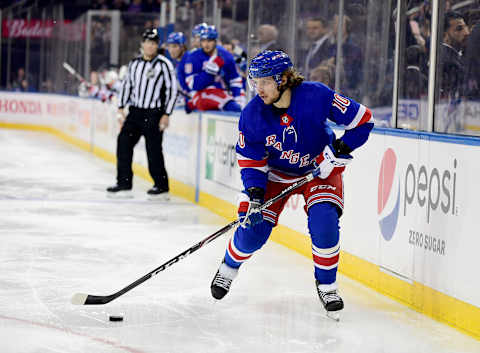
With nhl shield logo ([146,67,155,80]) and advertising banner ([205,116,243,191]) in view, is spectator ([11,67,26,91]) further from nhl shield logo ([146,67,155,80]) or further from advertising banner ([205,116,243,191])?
advertising banner ([205,116,243,191])

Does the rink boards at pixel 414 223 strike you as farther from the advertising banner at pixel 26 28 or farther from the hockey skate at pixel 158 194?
the advertising banner at pixel 26 28

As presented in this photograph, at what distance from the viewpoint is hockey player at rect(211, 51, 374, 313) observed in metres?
3.30

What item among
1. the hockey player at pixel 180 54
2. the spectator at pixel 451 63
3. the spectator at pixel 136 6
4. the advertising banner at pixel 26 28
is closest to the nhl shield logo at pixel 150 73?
the hockey player at pixel 180 54

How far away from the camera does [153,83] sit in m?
7.09

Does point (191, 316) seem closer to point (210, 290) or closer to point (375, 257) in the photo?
point (210, 290)

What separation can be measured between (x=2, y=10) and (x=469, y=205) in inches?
624

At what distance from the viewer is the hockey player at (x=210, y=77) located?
7.20m

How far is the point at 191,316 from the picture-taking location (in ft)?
11.0

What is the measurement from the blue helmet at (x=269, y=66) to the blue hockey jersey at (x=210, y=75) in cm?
401

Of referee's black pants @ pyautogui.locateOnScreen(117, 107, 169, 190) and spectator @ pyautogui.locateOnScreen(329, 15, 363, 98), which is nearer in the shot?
spectator @ pyautogui.locateOnScreen(329, 15, 363, 98)

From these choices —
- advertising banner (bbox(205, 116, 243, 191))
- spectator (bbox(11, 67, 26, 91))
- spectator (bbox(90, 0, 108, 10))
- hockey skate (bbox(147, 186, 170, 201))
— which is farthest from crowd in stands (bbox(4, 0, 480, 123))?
spectator (bbox(11, 67, 26, 91))

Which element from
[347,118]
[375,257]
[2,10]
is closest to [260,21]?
[375,257]

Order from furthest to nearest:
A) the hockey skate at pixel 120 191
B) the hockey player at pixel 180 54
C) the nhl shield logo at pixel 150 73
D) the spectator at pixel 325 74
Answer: the hockey player at pixel 180 54 < the hockey skate at pixel 120 191 < the nhl shield logo at pixel 150 73 < the spectator at pixel 325 74

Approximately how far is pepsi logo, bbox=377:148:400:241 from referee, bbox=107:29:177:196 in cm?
335
